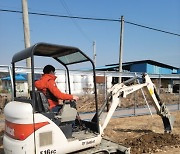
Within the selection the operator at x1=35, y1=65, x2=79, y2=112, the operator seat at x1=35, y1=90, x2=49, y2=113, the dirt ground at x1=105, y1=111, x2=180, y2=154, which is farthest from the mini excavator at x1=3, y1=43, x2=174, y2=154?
the dirt ground at x1=105, y1=111, x2=180, y2=154

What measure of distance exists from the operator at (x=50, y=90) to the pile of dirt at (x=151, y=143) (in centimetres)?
291

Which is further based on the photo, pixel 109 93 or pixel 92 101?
pixel 92 101

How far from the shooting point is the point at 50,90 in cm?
484

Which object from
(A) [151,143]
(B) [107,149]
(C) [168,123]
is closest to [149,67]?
(C) [168,123]

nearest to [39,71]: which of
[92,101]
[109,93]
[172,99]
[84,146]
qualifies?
[109,93]

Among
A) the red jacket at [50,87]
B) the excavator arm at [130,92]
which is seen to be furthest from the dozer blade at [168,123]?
the red jacket at [50,87]

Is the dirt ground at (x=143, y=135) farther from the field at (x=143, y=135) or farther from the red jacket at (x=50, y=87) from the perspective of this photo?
the red jacket at (x=50, y=87)

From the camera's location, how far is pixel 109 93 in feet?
22.1

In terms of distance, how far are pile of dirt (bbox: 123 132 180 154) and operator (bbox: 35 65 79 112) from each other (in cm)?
291

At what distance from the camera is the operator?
484 cm

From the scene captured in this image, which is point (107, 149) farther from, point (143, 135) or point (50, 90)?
point (143, 135)

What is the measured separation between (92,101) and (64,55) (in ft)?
35.4

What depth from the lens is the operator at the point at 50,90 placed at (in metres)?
4.84

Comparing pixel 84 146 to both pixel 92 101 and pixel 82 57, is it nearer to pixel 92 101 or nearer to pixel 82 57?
pixel 82 57
